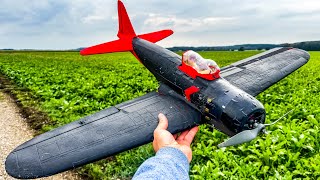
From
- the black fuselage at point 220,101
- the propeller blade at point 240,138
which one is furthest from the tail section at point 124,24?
the propeller blade at point 240,138

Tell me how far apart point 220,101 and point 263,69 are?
15.1 ft

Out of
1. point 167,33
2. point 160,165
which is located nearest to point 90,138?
point 160,165

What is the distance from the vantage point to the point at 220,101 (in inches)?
257

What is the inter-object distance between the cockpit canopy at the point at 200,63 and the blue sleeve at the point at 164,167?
5341 millimetres

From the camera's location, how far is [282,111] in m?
10.3

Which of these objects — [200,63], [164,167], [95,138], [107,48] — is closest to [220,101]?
[200,63]

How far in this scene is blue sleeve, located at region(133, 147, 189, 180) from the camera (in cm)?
168

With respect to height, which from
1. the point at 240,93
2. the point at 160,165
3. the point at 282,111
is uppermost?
the point at 160,165

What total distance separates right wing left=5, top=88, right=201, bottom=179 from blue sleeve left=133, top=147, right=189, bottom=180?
4016 millimetres

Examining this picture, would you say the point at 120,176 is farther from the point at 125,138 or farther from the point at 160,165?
the point at 160,165

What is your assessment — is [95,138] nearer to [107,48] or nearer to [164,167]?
[164,167]

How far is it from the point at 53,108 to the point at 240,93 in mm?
8027

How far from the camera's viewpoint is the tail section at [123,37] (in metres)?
12.3

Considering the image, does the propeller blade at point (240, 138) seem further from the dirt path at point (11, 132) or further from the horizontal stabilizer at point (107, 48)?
the horizontal stabilizer at point (107, 48)
